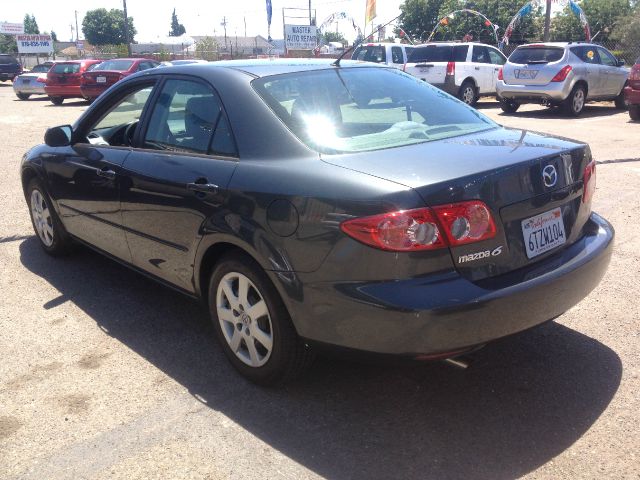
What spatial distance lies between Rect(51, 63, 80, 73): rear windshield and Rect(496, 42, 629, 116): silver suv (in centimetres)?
1426

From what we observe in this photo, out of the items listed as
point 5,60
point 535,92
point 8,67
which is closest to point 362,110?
point 535,92

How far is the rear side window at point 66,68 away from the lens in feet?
73.0

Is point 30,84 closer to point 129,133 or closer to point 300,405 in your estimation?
point 129,133

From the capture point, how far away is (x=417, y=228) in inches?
103

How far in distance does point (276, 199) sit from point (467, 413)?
51.8 inches

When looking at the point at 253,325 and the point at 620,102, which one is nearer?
the point at 253,325

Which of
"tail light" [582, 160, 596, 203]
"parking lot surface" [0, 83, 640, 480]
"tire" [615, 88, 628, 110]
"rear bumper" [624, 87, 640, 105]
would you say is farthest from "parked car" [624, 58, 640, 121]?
"tail light" [582, 160, 596, 203]

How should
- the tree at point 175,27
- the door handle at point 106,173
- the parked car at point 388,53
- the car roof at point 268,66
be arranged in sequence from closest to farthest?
the car roof at point 268,66, the door handle at point 106,173, the parked car at point 388,53, the tree at point 175,27

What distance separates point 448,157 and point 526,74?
1317 cm

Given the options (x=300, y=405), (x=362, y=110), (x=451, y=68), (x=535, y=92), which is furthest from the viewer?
(x=451, y=68)

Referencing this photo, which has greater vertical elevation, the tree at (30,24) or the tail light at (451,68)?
the tree at (30,24)

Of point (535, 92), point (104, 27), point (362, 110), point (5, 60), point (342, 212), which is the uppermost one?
point (104, 27)

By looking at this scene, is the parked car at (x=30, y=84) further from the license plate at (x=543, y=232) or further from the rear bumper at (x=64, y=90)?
the license plate at (x=543, y=232)

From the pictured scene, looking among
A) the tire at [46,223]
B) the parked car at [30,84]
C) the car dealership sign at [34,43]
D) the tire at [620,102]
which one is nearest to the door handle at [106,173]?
the tire at [46,223]
